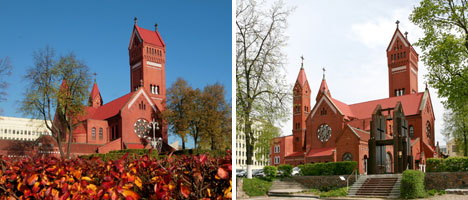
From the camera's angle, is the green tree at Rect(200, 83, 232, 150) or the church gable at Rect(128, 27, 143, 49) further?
the green tree at Rect(200, 83, 232, 150)

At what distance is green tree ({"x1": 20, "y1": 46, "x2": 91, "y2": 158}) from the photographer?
8281mm

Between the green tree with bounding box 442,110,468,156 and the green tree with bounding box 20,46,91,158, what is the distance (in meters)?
7.13

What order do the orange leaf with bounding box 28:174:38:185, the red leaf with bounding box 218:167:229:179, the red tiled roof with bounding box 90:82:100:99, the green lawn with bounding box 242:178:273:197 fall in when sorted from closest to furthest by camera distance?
the red leaf with bounding box 218:167:229:179
the orange leaf with bounding box 28:174:38:185
the green lawn with bounding box 242:178:273:197
the red tiled roof with bounding box 90:82:100:99

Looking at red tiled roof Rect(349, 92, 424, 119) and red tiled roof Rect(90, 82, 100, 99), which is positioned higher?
red tiled roof Rect(90, 82, 100, 99)

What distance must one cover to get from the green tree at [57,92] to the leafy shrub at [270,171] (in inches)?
195

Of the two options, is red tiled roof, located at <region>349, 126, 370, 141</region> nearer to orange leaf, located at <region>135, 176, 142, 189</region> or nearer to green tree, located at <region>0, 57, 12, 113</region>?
orange leaf, located at <region>135, 176, 142, 189</region>

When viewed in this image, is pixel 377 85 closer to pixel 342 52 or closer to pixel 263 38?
pixel 342 52

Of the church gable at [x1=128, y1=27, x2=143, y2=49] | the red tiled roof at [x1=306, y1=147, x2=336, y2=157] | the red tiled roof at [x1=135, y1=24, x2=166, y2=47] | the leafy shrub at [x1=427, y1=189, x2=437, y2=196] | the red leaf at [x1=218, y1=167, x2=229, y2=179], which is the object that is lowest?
the leafy shrub at [x1=427, y1=189, x2=437, y2=196]

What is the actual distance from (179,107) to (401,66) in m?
8.02

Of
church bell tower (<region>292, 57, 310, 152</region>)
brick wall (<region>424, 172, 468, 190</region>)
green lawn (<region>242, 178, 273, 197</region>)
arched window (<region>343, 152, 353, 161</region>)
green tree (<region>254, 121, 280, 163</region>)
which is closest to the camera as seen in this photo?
brick wall (<region>424, 172, 468, 190</region>)

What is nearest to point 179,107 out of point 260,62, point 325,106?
point 260,62

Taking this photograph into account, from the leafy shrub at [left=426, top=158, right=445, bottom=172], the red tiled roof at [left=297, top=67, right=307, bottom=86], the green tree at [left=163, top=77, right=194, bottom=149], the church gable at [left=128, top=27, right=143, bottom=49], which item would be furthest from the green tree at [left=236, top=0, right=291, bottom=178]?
the green tree at [left=163, top=77, right=194, bottom=149]

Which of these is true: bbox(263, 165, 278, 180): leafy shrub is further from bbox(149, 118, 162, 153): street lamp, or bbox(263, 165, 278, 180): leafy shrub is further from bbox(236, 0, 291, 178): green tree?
bbox(149, 118, 162, 153): street lamp

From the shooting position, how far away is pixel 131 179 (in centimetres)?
196
